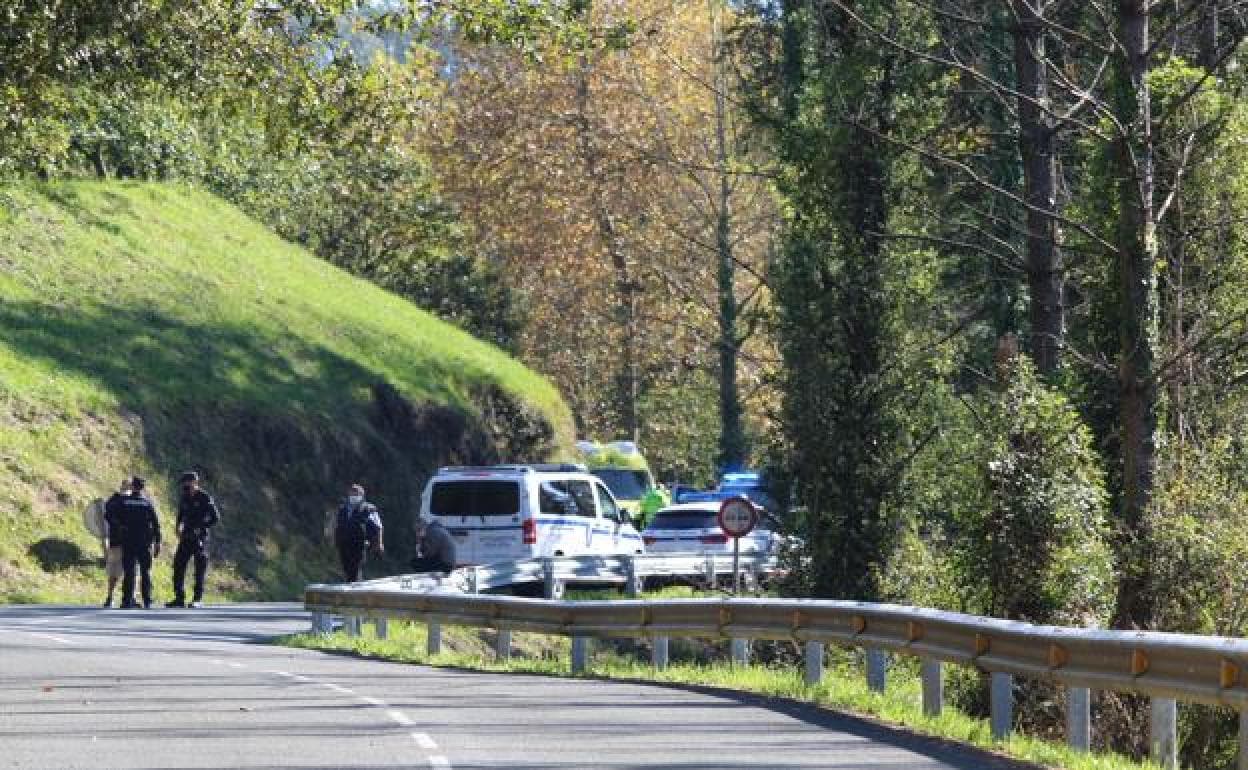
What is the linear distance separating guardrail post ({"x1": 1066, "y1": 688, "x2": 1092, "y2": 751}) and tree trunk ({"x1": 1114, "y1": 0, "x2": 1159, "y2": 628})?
7.73 meters

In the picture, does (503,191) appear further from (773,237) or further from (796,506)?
(796,506)

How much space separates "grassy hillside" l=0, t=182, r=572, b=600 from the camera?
39656 millimetres

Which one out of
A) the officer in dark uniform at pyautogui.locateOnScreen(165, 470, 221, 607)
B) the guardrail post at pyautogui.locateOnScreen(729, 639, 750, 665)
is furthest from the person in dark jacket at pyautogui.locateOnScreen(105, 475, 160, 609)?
the guardrail post at pyautogui.locateOnScreen(729, 639, 750, 665)

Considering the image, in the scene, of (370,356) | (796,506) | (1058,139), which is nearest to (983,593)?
(796,506)

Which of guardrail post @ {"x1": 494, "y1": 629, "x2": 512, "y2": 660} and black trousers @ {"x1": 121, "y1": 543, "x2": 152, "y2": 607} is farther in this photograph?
black trousers @ {"x1": 121, "y1": 543, "x2": 152, "y2": 607}

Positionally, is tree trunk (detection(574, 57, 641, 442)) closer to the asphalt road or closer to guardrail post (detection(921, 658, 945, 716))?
the asphalt road

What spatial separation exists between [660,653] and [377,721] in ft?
22.1

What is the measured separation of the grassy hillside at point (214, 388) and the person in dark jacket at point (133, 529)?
102 inches

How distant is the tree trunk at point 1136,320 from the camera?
72.6 ft

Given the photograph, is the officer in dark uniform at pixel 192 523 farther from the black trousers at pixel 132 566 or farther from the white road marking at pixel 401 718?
the white road marking at pixel 401 718

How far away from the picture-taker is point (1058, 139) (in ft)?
112

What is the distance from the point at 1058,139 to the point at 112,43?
1582cm

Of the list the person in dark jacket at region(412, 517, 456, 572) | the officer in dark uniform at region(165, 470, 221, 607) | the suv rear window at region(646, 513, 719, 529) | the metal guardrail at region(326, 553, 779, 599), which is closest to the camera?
the metal guardrail at region(326, 553, 779, 599)

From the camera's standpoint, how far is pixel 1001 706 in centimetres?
1566
